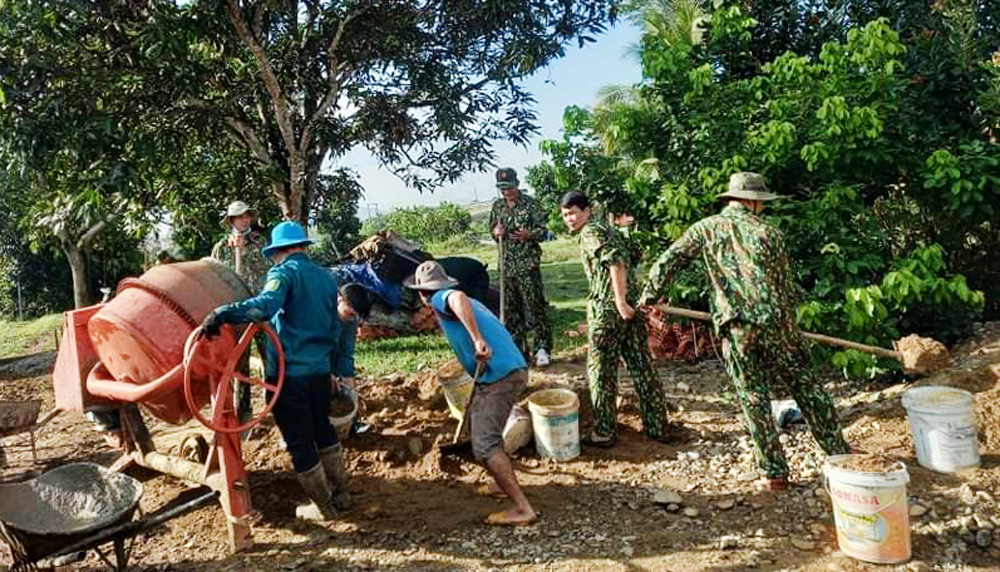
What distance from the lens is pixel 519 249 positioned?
675cm

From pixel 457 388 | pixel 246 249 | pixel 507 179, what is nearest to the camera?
pixel 457 388

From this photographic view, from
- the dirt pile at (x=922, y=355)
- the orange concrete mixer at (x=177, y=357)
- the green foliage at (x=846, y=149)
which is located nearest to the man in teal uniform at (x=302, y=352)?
the orange concrete mixer at (x=177, y=357)

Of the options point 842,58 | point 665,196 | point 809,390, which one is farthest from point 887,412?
point 842,58

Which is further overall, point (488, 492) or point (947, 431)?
point (488, 492)

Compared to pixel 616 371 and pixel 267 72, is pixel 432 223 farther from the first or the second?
pixel 616 371

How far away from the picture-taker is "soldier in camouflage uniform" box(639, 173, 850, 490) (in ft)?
12.3

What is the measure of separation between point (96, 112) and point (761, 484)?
6.18 meters

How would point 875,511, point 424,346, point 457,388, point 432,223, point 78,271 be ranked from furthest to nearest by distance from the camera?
point 432,223
point 78,271
point 424,346
point 457,388
point 875,511

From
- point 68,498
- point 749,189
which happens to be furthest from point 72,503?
point 749,189

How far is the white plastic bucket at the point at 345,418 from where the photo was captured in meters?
4.87

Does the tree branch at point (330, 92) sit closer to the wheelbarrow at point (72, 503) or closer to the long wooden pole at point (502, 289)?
the long wooden pole at point (502, 289)

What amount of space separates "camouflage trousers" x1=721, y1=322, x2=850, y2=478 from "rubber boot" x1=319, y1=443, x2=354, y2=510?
2.52 m

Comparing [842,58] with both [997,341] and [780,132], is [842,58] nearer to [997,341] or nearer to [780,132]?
[780,132]

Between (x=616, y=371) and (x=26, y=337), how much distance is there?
17.0 meters
